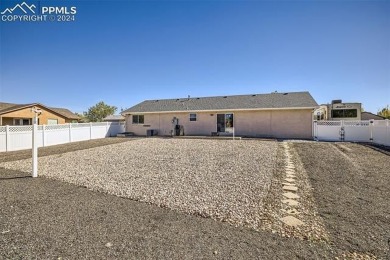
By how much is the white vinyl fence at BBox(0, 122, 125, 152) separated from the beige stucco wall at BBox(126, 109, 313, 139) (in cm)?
336

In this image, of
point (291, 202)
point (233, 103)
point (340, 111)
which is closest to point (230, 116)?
point (233, 103)

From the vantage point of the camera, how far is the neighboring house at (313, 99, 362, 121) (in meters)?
27.2

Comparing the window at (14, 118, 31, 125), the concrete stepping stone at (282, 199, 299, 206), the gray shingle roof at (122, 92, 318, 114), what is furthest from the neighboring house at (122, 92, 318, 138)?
the concrete stepping stone at (282, 199, 299, 206)

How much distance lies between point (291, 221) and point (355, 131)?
50.5ft

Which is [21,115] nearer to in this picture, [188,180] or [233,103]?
[233,103]

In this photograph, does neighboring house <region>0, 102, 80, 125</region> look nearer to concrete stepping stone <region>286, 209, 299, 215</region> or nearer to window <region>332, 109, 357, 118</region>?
concrete stepping stone <region>286, 209, 299, 215</region>

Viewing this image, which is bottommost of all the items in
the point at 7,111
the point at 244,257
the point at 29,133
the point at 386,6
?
the point at 244,257

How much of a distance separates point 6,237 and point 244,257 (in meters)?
3.30

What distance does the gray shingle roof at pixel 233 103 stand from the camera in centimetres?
1752

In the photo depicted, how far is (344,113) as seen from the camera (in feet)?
91.0

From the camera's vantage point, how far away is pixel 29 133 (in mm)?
13141

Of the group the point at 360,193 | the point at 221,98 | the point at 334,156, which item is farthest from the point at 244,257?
the point at 221,98

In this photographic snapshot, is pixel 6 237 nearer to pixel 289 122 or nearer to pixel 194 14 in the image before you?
pixel 194 14

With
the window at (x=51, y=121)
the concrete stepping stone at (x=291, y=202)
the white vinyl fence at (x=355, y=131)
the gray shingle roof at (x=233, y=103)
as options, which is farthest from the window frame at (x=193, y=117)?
the window at (x=51, y=121)
